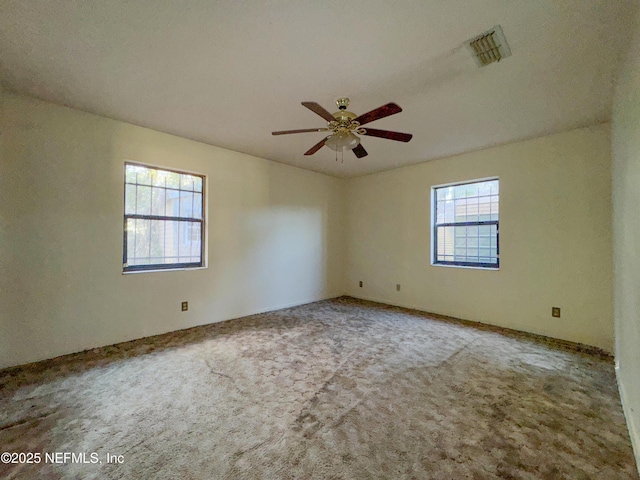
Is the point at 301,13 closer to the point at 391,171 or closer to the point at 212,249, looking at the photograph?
the point at 212,249

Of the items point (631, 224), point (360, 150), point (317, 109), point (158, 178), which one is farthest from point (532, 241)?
point (158, 178)

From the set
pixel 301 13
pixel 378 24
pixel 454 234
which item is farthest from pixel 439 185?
pixel 301 13

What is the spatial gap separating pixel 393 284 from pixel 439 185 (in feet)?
6.18

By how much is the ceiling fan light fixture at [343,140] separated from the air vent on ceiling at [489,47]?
103cm

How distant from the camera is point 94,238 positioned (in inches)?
117

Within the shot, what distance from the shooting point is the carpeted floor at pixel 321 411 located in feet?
4.75

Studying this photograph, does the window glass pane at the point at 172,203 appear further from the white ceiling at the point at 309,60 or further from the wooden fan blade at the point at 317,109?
the wooden fan blade at the point at 317,109

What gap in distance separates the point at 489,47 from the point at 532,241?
266cm

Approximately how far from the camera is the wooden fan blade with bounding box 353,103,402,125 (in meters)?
1.96

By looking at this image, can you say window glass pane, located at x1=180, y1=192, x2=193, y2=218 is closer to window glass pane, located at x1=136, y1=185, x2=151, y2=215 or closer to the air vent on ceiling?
window glass pane, located at x1=136, y1=185, x2=151, y2=215

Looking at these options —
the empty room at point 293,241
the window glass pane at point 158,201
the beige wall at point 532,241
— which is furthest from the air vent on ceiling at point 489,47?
the window glass pane at point 158,201

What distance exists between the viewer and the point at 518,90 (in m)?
2.40

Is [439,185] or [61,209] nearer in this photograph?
→ [61,209]

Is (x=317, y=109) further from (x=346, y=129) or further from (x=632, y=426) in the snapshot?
(x=632, y=426)
